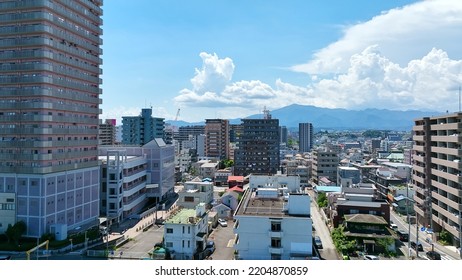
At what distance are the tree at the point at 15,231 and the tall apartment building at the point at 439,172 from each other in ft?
73.8

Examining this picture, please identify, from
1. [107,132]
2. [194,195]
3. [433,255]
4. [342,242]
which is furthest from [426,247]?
[107,132]

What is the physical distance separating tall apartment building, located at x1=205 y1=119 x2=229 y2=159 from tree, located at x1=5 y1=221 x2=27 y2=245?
48.6 metres

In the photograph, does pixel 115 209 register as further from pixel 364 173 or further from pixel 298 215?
pixel 364 173

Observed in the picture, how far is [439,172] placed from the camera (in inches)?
870

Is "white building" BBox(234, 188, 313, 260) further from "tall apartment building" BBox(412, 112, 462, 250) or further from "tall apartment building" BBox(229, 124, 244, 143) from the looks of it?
"tall apartment building" BBox(229, 124, 244, 143)

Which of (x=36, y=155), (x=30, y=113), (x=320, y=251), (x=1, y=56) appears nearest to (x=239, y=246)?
(x=320, y=251)

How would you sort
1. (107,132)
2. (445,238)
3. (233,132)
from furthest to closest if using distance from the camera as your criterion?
(233,132)
(107,132)
(445,238)

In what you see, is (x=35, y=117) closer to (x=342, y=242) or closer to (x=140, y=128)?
(x=342, y=242)

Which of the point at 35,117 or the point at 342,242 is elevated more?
the point at 35,117

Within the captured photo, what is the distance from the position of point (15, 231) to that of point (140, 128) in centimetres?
4203

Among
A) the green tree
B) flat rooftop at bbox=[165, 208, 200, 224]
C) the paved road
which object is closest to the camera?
the paved road

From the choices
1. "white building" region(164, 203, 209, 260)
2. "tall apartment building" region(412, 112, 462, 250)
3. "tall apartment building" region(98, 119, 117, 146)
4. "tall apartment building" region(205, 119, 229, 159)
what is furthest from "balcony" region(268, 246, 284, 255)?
"tall apartment building" region(98, 119, 117, 146)

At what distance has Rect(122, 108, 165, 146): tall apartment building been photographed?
60375mm

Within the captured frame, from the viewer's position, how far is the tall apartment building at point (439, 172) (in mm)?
20031
